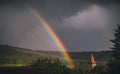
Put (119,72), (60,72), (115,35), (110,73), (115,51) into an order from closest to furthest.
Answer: (119,72)
(110,73)
(60,72)
(115,51)
(115,35)

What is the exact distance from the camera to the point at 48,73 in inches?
2768

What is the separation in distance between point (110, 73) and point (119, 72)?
15.6 feet

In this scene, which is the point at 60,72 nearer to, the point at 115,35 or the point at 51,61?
the point at 51,61

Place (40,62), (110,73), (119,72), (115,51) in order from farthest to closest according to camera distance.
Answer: (40,62) < (115,51) < (110,73) < (119,72)

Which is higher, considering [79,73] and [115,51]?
[115,51]

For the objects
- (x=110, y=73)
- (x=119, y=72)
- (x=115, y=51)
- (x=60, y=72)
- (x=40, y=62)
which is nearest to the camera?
(x=119, y=72)

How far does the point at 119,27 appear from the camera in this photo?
9200 centimetres

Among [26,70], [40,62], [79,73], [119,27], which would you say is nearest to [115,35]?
[119,27]

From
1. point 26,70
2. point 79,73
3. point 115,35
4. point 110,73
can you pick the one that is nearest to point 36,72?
point 26,70

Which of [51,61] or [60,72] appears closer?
[60,72]

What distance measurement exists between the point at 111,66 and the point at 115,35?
27233 millimetres

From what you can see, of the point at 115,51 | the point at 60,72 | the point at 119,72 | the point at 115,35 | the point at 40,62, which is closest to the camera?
the point at 119,72

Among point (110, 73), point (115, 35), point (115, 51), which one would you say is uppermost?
point (115, 35)

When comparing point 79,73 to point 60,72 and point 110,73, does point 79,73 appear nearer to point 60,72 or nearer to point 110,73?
point 60,72
